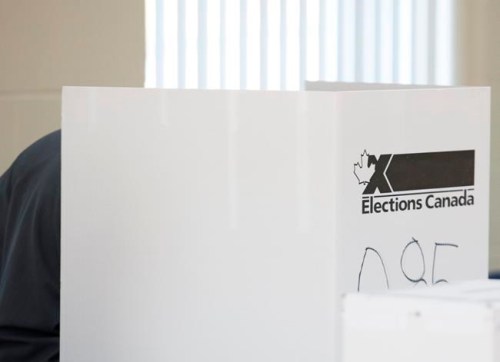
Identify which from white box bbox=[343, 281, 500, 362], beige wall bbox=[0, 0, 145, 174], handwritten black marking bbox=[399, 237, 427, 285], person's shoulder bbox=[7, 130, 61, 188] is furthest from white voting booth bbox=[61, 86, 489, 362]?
beige wall bbox=[0, 0, 145, 174]

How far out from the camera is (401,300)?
712mm

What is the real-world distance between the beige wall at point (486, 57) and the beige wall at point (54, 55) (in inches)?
41.3


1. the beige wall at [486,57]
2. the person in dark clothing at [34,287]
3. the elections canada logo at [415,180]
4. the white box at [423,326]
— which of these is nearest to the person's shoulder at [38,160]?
the person in dark clothing at [34,287]

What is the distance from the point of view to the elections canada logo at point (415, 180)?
1.02 meters

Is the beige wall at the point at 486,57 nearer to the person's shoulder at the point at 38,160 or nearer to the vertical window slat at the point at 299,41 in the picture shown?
the vertical window slat at the point at 299,41

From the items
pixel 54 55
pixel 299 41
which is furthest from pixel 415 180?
pixel 54 55

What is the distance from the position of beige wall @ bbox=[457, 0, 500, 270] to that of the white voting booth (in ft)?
6.27

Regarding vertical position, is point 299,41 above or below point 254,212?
above

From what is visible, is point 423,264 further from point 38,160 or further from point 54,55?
point 54,55

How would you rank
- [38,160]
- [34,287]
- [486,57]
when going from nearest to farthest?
[34,287]
[38,160]
[486,57]

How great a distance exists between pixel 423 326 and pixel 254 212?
351 millimetres

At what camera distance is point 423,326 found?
2.30 ft

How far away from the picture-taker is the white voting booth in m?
1.00

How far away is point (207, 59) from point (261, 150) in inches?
83.9
